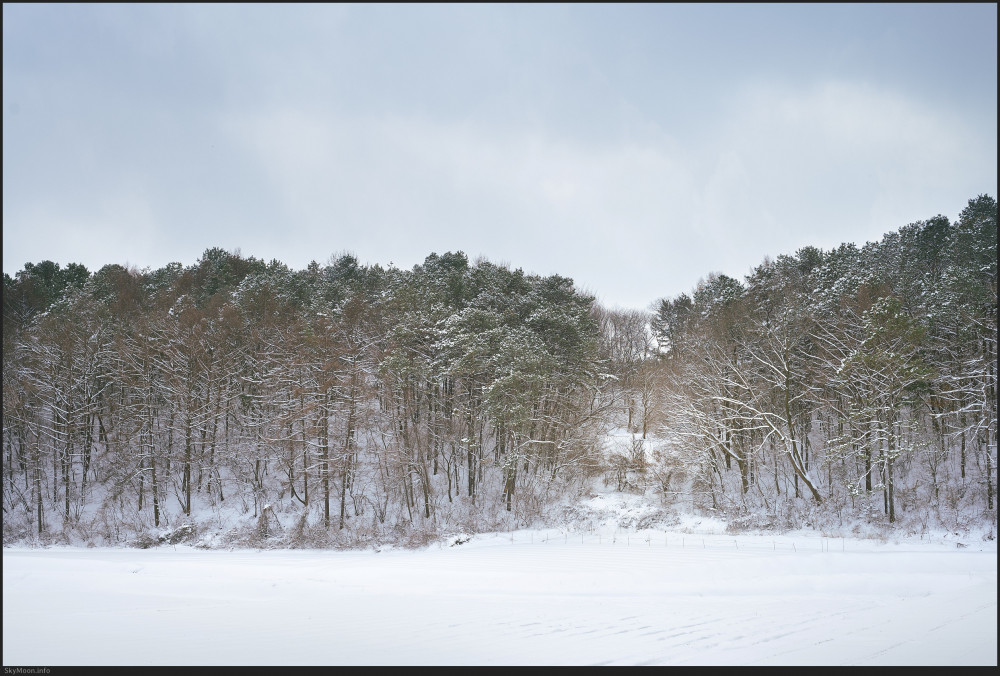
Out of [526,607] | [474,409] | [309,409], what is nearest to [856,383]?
[474,409]

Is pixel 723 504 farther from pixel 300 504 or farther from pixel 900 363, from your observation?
pixel 300 504

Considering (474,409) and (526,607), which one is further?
(474,409)

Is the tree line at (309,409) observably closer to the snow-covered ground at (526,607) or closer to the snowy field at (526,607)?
the snow-covered ground at (526,607)

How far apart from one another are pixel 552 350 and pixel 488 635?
66.4 ft

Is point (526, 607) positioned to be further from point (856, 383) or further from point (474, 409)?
point (856, 383)

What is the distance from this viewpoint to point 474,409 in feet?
82.8

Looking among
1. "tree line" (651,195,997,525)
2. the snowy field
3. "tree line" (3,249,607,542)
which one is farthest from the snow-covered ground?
"tree line" (3,249,607,542)

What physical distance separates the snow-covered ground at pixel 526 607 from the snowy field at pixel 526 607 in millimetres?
45

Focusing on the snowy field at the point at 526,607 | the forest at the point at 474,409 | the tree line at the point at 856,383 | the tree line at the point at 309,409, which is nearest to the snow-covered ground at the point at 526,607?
the snowy field at the point at 526,607

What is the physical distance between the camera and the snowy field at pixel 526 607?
728 centimetres

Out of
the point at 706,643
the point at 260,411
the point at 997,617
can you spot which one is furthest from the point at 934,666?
the point at 260,411

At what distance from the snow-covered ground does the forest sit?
587 centimetres

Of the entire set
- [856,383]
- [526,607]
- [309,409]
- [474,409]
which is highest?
[856,383]

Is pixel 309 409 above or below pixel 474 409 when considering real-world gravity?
above
